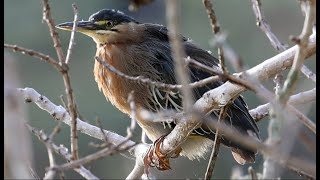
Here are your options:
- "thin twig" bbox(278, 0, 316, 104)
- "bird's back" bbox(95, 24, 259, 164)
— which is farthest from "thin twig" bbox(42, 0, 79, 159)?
"bird's back" bbox(95, 24, 259, 164)

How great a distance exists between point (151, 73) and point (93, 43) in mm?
6259

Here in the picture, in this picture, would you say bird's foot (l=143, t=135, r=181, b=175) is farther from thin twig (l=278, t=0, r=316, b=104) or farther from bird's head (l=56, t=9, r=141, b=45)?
thin twig (l=278, t=0, r=316, b=104)

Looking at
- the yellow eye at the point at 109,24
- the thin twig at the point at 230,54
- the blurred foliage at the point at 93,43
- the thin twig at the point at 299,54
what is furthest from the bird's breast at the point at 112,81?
the blurred foliage at the point at 93,43

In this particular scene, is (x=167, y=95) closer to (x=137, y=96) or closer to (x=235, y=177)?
(x=137, y=96)

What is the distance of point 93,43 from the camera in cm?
1008

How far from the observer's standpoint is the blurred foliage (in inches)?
354

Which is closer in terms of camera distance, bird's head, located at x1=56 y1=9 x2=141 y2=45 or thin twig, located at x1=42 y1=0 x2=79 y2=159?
thin twig, located at x1=42 y1=0 x2=79 y2=159

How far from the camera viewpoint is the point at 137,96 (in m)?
3.90

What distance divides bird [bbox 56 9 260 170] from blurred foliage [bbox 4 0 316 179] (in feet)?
14.2

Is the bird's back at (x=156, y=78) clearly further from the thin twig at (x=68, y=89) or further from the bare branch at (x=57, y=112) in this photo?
the thin twig at (x=68, y=89)

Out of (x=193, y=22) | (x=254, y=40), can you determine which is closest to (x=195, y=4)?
(x=193, y=22)

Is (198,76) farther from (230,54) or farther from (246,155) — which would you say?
(230,54)

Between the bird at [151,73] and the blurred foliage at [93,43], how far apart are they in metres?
4.32
